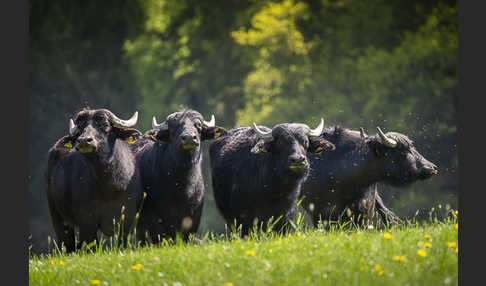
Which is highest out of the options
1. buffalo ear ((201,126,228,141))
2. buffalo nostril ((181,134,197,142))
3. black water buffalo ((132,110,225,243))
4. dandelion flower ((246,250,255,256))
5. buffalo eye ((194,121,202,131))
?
buffalo eye ((194,121,202,131))

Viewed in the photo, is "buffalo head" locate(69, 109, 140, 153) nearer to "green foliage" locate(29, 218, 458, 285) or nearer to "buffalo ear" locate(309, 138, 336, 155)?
"green foliage" locate(29, 218, 458, 285)

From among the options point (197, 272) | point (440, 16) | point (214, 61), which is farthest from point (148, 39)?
point (197, 272)

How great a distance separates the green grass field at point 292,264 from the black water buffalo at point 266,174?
40.8 inches

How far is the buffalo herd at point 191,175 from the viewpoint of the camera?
740 cm

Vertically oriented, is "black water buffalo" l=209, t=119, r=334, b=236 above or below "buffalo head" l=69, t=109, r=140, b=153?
below

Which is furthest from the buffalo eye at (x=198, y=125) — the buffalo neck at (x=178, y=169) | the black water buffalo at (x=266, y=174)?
the black water buffalo at (x=266, y=174)

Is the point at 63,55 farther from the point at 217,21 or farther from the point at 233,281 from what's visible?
the point at 233,281

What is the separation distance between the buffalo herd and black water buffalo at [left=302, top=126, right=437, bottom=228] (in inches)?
0.6

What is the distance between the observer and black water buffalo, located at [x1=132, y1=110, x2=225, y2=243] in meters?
7.57

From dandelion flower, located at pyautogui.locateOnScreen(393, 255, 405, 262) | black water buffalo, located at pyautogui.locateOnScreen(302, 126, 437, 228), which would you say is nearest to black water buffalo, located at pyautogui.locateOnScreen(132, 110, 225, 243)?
black water buffalo, located at pyautogui.locateOnScreen(302, 126, 437, 228)

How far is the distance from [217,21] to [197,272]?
549cm

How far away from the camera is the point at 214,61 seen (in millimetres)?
13906

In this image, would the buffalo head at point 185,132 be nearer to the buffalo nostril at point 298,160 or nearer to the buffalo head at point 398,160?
the buffalo nostril at point 298,160

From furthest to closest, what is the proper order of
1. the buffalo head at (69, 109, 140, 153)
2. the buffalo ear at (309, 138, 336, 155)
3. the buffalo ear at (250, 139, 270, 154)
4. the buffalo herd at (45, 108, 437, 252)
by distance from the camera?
the buffalo ear at (309, 138, 336, 155) → the buffalo ear at (250, 139, 270, 154) → the buffalo herd at (45, 108, 437, 252) → the buffalo head at (69, 109, 140, 153)
